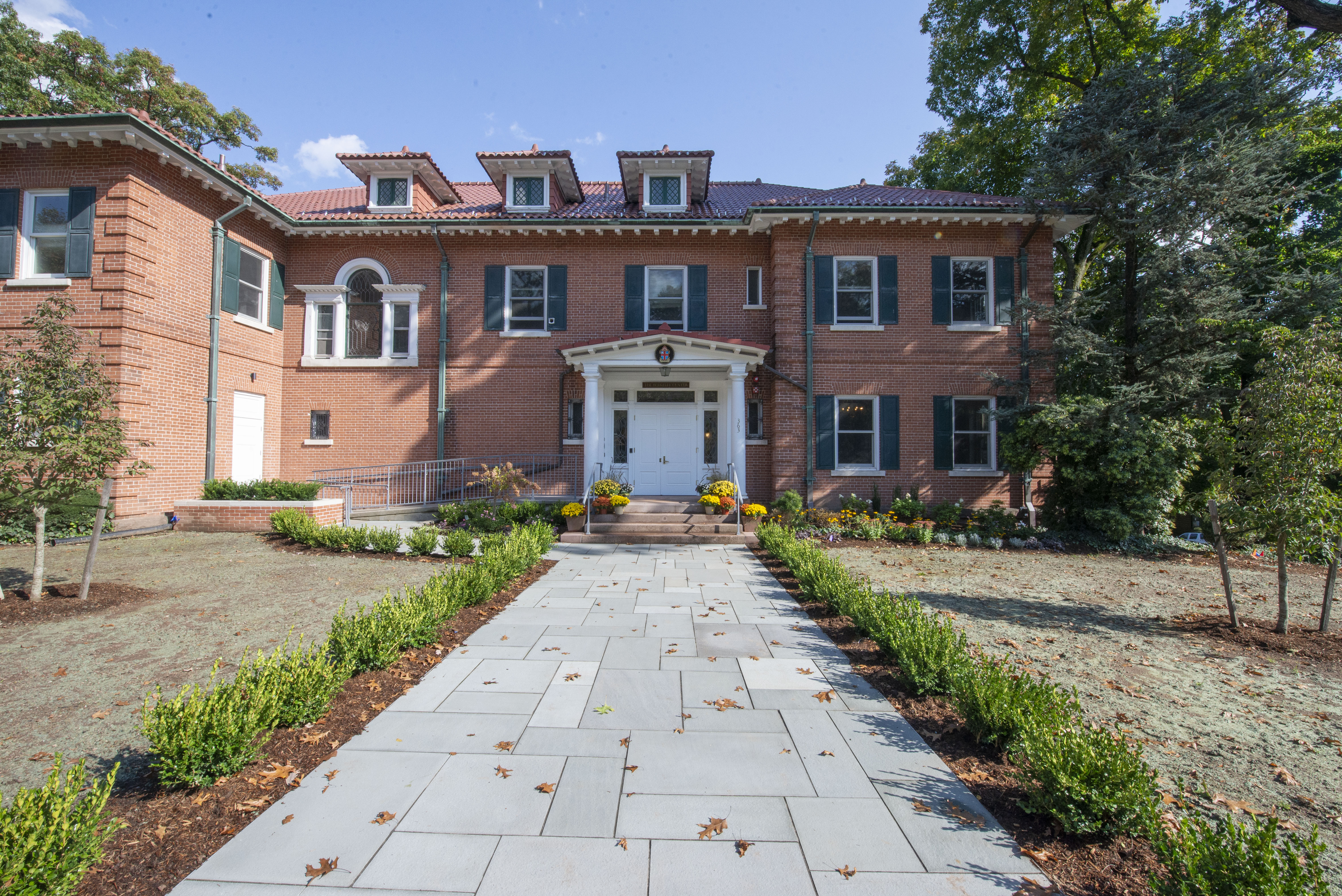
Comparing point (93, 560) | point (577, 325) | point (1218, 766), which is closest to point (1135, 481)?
point (1218, 766)

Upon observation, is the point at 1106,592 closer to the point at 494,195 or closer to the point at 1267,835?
the point at 1267,835

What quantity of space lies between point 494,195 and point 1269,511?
59.9 ft

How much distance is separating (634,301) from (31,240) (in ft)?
39.3

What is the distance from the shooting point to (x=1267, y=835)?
1938 mm

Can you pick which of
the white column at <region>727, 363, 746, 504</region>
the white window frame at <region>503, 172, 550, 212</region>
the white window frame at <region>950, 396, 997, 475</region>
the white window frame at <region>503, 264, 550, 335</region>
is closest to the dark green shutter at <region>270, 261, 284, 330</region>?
the white window frame at <region>503, 264, 550, 335</region>

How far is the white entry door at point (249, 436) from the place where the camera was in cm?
1302

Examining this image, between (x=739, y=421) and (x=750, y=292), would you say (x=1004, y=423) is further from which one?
(x=750, y=292)

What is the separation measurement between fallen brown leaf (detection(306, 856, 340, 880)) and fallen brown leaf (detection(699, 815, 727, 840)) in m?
1.52

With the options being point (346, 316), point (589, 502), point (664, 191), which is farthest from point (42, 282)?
point (664, 191)

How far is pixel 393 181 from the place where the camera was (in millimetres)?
15102

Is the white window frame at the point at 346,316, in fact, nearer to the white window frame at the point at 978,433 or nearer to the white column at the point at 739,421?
the white column at the point at 739,421

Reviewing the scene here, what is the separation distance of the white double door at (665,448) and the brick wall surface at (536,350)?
953 mm

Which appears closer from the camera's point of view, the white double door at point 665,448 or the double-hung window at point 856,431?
the double-hung window at point 856,431

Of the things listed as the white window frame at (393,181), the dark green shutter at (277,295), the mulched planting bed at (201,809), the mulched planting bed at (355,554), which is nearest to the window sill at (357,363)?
the dark green shutter at (277,295)
